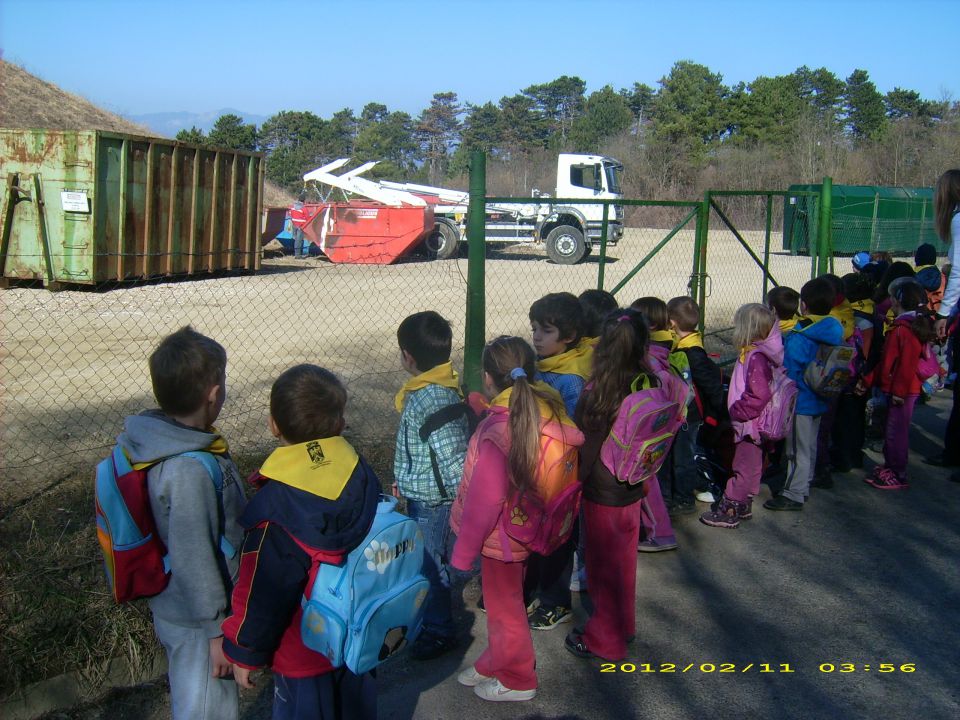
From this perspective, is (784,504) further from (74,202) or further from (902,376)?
(74,202)

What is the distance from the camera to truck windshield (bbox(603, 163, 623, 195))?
2266cm

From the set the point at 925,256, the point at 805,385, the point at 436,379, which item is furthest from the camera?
the point at 925,256

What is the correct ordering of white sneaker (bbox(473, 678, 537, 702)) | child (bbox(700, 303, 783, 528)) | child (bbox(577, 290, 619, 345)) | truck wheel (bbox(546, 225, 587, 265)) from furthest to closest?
truck wheel (bbox(546, 225, 587, 265)) → child (bbox(700, 303, 783, 528)) → child (bbox(577, 290, 619, 345)) → white sneaker (bbox(473, 678, 537, 702))

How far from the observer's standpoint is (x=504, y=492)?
3041 mm

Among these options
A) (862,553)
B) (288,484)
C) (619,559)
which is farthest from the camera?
(862,553)

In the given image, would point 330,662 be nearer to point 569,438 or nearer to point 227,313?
point 569,438

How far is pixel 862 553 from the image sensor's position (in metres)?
4.90

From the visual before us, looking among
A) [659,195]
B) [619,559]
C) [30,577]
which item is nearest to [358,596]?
[619,559]

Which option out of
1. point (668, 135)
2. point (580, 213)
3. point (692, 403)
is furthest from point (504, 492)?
point (668, 135)

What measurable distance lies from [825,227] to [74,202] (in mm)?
10699

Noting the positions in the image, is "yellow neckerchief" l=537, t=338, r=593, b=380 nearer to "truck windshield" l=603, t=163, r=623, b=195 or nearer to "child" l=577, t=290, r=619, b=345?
"child" l=577, t=290, r=619, b=345

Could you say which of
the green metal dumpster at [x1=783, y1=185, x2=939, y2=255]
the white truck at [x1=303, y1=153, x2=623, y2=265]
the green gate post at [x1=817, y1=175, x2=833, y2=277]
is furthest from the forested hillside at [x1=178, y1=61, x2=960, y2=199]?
the green gate post at [x1=817, y1=175, x2=833, y2=277]

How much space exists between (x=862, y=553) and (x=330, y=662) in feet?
12.0

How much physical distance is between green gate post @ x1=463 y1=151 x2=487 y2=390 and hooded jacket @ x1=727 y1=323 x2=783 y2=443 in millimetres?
1609
